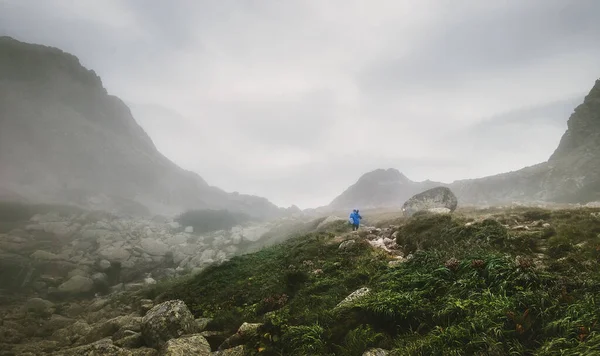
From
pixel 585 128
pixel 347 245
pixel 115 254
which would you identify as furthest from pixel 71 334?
pixel 585 128

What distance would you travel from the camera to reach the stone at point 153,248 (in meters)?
32.6

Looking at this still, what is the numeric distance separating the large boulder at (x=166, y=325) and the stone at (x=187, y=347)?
2.90 ft

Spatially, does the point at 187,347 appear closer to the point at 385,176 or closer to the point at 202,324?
the point at 202,324

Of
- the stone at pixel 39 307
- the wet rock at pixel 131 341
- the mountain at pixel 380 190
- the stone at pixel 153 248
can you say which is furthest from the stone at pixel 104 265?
the mountain at pixel 380 190

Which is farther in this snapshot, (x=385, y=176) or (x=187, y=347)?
(x=385, y=176)

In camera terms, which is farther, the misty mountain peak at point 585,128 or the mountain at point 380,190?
the mountain at point 380,190

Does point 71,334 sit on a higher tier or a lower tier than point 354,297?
lower

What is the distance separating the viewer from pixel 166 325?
8.43m

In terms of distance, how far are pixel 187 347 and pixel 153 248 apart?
30.3 m

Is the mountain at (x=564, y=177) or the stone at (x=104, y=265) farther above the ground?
the mountain at (x=564, y=177)

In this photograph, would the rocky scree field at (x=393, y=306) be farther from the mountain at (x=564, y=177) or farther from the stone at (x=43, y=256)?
the mountain at (x=564, y=177)

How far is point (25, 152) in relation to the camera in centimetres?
7038

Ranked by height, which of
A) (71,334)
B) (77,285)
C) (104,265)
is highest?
(104,265)

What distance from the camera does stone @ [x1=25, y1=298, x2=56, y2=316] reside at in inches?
611
